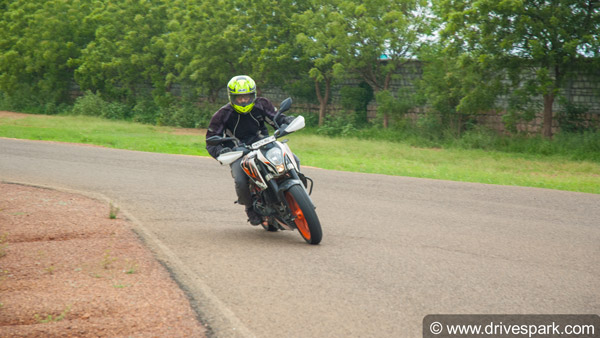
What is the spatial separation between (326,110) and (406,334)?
28.6 m

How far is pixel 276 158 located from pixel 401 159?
1393cm

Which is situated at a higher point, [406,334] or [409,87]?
[409,87]

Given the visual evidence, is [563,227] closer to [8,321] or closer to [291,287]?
[291,287]

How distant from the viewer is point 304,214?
23.7ft

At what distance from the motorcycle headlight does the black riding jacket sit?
2.31 ft

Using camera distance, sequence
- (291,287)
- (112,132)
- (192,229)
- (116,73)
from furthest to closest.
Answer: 1. (116,73)
2. (112,132)
3. (192,229)
4. (291,287)

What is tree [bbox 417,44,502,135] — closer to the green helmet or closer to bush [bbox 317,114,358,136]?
bush [bbox 317,114,358,136]

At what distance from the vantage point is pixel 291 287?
5.70 metres

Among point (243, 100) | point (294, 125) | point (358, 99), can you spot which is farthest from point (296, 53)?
point (294, 125)

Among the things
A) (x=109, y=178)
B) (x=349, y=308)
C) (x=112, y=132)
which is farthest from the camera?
(x=112, y=132)

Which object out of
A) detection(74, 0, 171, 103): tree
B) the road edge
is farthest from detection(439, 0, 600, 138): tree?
detection(74, 0, 171, 103): tree

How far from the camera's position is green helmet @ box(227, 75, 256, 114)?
7.79 m

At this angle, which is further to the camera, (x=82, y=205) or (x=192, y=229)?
(x=82, y=205)

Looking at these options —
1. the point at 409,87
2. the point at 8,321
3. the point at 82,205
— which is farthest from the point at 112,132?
the point at 8,321
